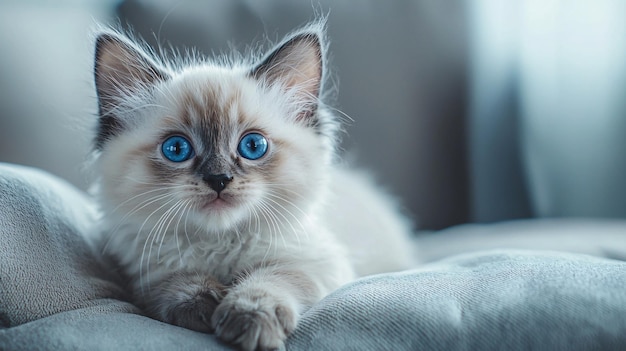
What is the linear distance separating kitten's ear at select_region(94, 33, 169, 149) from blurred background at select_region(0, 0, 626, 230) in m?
1.17

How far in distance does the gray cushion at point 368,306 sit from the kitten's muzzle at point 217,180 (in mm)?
271

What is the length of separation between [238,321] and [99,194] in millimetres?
552

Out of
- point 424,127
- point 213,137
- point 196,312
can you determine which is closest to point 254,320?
point 196,312

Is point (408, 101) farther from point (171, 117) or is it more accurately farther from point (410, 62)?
point (171, 117)

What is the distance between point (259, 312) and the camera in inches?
35.7

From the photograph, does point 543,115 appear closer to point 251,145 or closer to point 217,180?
point 251,145

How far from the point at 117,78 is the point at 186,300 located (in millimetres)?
579

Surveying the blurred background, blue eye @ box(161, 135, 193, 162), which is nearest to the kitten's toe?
blue eye @ box(161, 135, 193, 162)

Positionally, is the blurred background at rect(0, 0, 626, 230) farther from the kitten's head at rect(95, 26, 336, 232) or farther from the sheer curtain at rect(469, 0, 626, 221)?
the kitten's head at rect(95, 26, 336, 232)

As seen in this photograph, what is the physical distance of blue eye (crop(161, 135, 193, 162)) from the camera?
3.64 feet

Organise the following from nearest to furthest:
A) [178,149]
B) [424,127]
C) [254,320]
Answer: [254,320], [178,149], [424,127]

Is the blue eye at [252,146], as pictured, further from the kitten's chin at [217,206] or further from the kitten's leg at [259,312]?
the kitten's leg at [259,312]

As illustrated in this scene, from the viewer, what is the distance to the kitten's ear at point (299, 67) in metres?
1.28

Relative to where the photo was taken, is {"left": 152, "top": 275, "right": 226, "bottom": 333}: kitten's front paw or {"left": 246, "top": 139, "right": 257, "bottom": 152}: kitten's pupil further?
{"left": 246, "top": 139, "right": 257, "bottom": 152}: kitten's pupil
